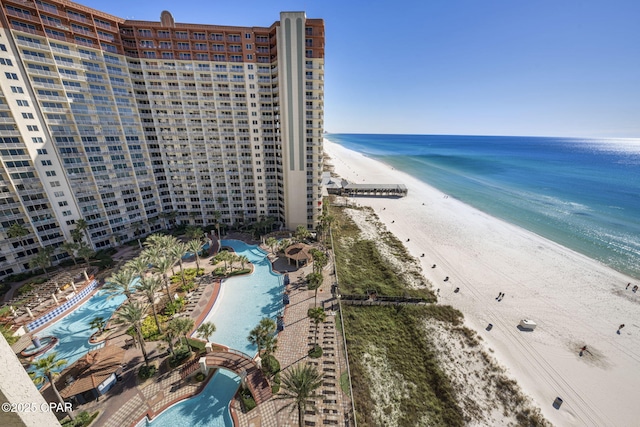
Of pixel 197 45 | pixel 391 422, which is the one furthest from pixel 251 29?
pixel 391 422

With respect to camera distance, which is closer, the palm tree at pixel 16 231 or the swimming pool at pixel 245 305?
the swimming pool at pixel 245 305

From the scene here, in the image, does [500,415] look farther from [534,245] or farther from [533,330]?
[534,245]

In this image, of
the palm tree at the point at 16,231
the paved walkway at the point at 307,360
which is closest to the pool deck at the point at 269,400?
the paved walkway at the point at 307,360

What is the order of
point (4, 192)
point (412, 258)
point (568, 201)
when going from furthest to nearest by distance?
point (568, 201) → point (412, 258) → point (4, 192)

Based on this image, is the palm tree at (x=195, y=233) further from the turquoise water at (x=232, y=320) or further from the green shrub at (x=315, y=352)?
the green shrub at (x=315, y=352)

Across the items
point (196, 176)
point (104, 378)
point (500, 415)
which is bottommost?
point (500, 415)

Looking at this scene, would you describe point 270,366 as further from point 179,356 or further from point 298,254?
point 298,254

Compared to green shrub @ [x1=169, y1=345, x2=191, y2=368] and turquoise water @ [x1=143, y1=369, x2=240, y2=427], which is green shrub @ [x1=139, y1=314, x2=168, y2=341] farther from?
turquoise water @ [x1=143, y1=369, x2=240, y2=427]
